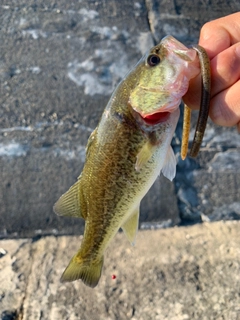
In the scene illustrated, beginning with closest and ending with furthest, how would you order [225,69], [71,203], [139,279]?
1. [225,69]
2. [71,203]
3. [139,279]

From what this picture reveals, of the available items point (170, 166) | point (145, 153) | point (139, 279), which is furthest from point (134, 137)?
point (139, 279)

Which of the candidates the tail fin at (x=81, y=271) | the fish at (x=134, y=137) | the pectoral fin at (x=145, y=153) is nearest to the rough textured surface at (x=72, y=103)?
the tail fin at (x=81, y=271)

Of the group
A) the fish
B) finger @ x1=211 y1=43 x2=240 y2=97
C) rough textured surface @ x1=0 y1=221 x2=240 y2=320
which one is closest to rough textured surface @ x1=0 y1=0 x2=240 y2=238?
rough textured surface @ x1=0 y1=221 x2=240 y2=320

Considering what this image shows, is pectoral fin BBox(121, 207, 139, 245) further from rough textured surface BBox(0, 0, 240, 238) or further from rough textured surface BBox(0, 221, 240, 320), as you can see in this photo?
rough textured surface BBox(0, 0, 240, 238)

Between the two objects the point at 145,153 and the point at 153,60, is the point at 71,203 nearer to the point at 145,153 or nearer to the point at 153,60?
the point at 145,153

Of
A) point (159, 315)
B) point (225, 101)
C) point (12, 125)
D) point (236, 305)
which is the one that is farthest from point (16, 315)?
point (225, 101)
